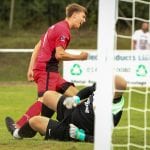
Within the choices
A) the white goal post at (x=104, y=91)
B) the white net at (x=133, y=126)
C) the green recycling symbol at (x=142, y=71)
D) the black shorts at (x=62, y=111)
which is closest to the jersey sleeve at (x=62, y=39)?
the white net at (x=133, y=126)

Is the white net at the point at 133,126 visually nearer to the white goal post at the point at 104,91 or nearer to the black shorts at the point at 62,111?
the white goal post at the point at 104,91

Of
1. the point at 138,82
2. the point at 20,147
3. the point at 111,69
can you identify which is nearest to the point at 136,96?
the point at 138,82

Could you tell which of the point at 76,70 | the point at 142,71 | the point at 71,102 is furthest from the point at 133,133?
the point at 76,70

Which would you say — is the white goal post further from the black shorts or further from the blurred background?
the blurred background

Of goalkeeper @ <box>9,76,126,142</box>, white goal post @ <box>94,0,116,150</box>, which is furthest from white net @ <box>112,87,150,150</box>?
white goal post @ <box>94,0,116,150</box>

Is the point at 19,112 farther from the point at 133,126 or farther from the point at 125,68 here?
the point at 125,68

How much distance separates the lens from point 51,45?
9.16 m

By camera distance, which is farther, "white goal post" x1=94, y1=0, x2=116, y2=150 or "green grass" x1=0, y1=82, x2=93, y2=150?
"green grass" x1=0, y1=82, x2=93, y2=150

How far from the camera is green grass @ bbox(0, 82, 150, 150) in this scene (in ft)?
26.6

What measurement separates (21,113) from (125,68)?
4.45 m

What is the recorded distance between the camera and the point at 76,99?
827 centimetres

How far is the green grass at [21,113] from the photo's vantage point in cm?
809

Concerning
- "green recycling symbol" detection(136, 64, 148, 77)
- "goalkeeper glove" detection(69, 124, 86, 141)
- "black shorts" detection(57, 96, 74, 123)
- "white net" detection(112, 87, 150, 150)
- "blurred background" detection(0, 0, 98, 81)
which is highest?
"blurred background" detection(0, 0, 98, 81)

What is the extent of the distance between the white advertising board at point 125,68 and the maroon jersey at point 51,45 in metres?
6.65
